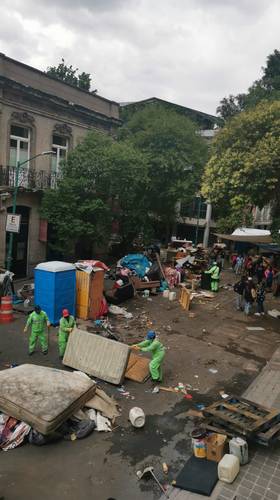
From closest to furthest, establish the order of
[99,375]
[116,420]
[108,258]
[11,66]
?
[116,420] < [99,375] < [11,66] < [108,258]

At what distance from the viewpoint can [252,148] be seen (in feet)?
42.9

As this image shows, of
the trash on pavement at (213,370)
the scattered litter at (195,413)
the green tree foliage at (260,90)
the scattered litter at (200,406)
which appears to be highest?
the green tree foliage at (260,90)

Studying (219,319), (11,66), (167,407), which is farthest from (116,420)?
(11,66)

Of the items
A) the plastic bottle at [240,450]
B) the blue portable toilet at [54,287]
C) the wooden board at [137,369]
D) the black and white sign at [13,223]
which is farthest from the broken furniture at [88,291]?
the plastic bottle at [240,450]

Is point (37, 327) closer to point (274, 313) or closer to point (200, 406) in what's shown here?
point (200, 406)

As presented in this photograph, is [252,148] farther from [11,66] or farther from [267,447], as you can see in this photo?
[11,66]

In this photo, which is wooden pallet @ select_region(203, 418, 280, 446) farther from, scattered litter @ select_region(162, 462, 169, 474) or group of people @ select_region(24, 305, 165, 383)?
group of people @ select_region(24, 305, 165, 383)

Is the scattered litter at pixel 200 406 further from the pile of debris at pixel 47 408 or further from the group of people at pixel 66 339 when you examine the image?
the pile of debris at pixel 47 408

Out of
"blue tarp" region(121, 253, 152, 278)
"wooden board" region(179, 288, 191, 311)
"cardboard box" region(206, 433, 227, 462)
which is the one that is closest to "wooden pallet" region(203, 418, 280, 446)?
"cardboard box" region(206, 433, 227, 462)

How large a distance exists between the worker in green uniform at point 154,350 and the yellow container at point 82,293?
4.69 m

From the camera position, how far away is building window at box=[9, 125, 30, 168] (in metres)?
18.3

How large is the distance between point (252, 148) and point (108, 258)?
12.9 m

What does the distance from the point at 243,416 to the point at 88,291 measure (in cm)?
750

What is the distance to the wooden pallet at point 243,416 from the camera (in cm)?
631
